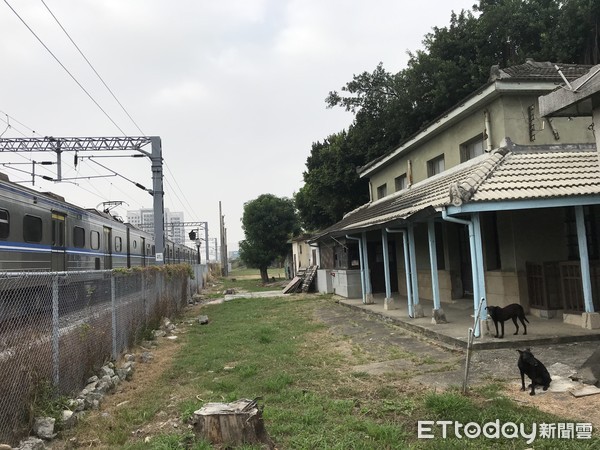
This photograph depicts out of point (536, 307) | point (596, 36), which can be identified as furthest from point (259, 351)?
point (596, 36)

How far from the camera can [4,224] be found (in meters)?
9.67

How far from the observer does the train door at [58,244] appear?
39.5 ft

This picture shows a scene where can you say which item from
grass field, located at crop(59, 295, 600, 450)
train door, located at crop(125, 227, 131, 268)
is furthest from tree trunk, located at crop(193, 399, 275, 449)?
train door, located at crop(125, 227, 131, 268)

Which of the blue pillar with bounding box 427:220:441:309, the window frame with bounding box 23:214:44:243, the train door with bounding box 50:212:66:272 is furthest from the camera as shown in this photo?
the train door with bounding box 50:212:66:272

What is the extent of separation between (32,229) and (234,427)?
9.10 metres

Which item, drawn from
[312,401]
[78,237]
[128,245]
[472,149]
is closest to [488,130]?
[472,149]

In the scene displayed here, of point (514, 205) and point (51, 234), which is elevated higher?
point (51, 234)

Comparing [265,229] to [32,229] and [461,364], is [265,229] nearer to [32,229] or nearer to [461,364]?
[32,229]

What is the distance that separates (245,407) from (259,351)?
14.5ft

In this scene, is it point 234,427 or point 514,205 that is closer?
point 234,427

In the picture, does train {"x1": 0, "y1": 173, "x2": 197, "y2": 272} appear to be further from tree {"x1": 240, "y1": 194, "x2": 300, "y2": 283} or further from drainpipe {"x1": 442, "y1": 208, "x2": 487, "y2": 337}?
tree {"x1": 240, "y1": 194, "x2": 300, "y2": 283}

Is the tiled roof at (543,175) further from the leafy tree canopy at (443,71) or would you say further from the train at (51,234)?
the leafy tree canopy at (443,71)

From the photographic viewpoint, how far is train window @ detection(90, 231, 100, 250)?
15059 mm

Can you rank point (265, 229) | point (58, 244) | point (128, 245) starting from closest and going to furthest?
point (58, 244) → point (128, 245) → point (265, 229)
